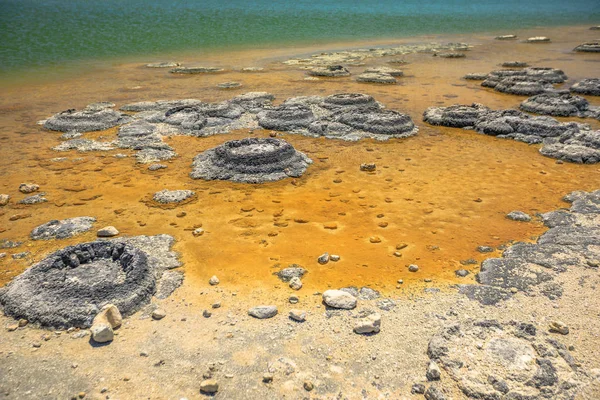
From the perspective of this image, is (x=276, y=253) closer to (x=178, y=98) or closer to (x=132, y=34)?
(x=178, y=98)

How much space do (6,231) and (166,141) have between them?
443 centimetres

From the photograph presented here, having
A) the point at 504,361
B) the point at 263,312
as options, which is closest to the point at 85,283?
the point at 263,312

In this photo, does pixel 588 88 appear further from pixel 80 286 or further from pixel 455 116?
pixel 80 286

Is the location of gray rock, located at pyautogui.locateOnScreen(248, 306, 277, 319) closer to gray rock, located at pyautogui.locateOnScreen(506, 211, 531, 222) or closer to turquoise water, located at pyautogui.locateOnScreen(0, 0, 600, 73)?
gray rock, located at pyautogui.locateOnScreen(506, 211, 531, 222)

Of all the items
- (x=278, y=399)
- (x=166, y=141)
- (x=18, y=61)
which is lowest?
(x=278, y=399)

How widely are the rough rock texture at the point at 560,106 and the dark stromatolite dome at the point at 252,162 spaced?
7.63 m

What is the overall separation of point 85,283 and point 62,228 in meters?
1.87

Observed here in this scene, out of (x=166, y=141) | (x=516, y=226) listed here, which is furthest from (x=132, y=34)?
(x=516, y=226)

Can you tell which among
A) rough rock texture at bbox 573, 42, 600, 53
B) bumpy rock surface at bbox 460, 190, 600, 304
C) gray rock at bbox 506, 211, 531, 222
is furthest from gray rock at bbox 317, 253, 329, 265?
rough rock texture at bbox 573, 42, 600, 53

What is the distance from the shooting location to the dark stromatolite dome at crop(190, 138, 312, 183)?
781 centimetres

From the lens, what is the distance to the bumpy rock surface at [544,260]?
459 centimetres

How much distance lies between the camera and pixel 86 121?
435 inches

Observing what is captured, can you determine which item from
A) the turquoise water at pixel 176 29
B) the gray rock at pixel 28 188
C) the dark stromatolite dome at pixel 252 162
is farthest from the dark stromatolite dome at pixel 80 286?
the turquoise water at pixel 176 29

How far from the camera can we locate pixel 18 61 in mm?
22188
